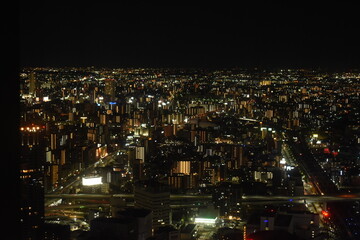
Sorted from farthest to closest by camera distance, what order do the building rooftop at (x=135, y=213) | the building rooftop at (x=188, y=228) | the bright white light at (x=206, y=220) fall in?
1. the bright white light at (x=206, y=220)
2. the building rooftop at (x=188, y=228)
3. the building rooftop at (x=135, y=213)

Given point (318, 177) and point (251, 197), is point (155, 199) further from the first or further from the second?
point (318, 177)

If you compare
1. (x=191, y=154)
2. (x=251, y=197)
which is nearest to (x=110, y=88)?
(x=191, y=154)

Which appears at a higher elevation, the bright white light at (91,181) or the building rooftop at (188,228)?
the bright white light at (91,181)

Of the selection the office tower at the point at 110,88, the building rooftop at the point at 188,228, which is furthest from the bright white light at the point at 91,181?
the office tower at the point at 110,88

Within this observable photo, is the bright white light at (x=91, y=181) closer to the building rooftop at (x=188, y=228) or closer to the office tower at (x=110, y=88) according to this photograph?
the building rooftop at (x=188, y=228)

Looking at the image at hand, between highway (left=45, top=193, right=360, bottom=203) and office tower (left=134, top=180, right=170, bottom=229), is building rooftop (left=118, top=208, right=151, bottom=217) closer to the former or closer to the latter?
office tower (left=134, top=180, right=170, bottom=229)

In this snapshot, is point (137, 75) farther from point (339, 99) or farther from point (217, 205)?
point (217, 205)

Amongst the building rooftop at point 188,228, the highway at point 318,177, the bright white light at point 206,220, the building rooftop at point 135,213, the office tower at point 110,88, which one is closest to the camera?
the building rooftop at point 135,213

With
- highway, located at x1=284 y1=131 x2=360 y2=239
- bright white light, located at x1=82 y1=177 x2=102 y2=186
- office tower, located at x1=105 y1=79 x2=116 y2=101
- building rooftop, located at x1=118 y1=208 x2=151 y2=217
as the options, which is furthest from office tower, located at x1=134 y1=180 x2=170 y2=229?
office tower, located at x1=105 y1=79 x2=116 y2=101
